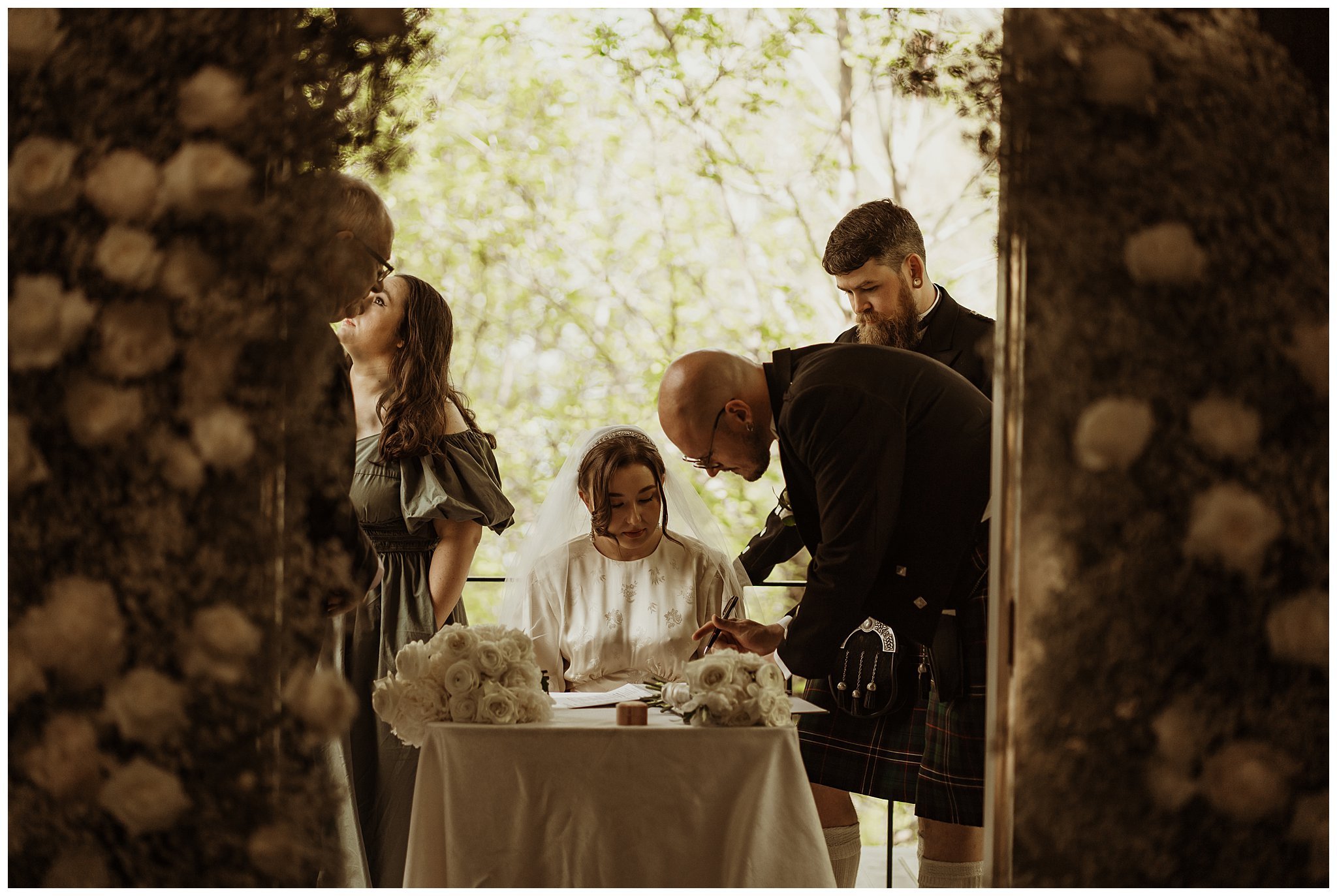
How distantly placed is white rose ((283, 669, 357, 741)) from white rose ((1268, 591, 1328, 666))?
3.27 ft

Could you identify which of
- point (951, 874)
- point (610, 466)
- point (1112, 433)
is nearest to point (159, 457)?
point (1112, 433)

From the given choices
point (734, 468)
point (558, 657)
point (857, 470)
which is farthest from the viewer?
point (558, 657)

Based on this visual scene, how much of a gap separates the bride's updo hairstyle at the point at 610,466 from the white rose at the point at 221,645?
155 centimetres

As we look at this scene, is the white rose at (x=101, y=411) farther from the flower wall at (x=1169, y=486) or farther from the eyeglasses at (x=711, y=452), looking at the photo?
the eyeglasses at (x=711, y=452)

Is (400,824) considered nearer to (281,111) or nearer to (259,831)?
(259,831)

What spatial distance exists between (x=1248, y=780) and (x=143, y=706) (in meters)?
1.17

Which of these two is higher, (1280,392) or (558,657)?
(1280,392)

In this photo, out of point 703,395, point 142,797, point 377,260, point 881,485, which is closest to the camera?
point 142,797

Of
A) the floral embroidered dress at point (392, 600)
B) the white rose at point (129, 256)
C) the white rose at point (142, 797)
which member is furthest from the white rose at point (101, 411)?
the floral embroidered dress at point (392, 600)

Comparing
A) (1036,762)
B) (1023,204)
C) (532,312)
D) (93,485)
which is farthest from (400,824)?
(532,312)

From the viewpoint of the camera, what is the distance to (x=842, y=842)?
8.40 ft

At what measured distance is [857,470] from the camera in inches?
85.3

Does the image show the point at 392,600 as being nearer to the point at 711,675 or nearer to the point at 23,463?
the point at 711,675

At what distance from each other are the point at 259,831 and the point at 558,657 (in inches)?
60.5
